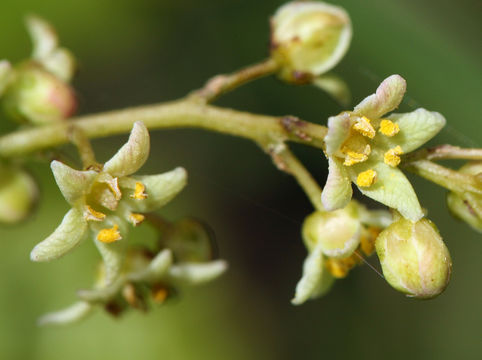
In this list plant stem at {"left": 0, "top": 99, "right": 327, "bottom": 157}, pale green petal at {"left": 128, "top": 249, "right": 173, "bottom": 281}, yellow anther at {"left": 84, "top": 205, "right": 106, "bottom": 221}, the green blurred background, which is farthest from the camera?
the green blurred background

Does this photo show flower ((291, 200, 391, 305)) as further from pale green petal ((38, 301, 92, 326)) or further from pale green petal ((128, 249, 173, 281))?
pale green petal ((38, 301, 92, 326))

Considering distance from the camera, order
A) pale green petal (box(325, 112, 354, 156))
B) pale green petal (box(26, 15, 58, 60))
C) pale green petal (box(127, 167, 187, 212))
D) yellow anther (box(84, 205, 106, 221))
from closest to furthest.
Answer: pale green petal (box(325, 112, 354, 156)) → yellow anther (box(84, 205, 106, 221)) → pale green petal (box(127, 167, 187, 212)) → pale green petal (box(26, 15, 58, 60))

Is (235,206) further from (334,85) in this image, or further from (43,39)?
(43,39)

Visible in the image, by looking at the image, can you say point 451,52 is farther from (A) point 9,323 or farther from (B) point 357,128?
(A) point 9,323

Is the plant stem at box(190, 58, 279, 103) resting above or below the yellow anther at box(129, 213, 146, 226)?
above

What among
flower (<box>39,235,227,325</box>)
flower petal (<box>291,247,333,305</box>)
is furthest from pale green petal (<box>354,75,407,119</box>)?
flower (<box>39,235,227,325</box>)

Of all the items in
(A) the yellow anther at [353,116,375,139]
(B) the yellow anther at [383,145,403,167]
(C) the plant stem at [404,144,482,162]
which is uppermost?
(A) the yellow anther at [353,116,375,139]

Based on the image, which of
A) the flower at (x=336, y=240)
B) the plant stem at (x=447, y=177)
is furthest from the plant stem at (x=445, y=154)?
the flower at (x=336, y=240)

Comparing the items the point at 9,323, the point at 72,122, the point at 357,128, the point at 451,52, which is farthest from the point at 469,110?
the point at 9,323

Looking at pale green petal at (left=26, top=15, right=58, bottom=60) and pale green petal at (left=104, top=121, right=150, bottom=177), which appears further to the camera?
pale green petal at (left=26, top=15, right=58, bottom=60)
